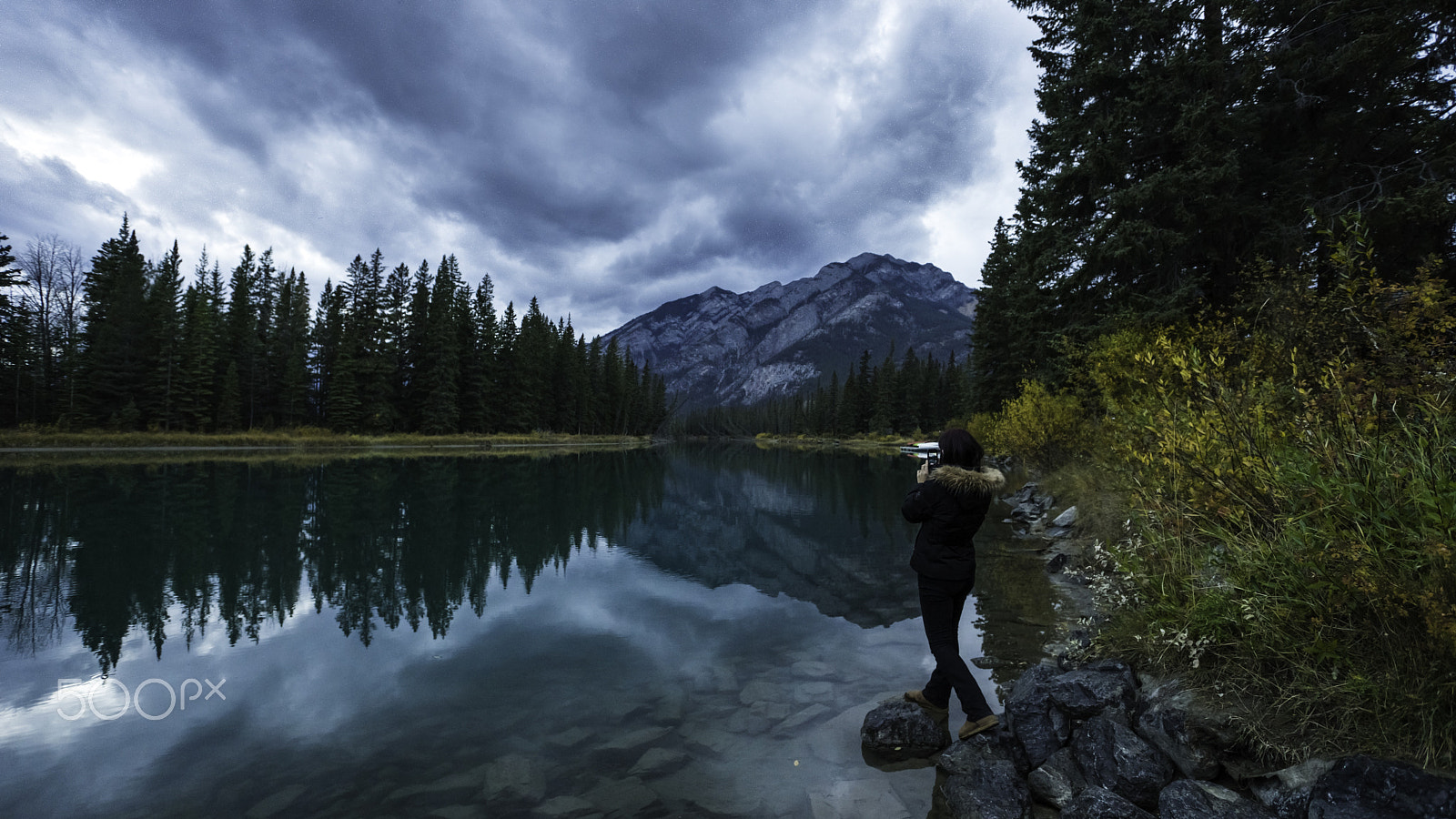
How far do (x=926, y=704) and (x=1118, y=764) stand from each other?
1673mm

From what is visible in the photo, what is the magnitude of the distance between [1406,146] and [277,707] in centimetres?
1968

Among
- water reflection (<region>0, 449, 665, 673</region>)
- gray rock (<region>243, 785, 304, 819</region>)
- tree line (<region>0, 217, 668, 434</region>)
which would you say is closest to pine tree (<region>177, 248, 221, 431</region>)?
tree line (<region>0, 217, 668, 434</region>)

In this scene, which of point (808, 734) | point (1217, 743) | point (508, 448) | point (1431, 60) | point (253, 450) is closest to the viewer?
point (1217, 743)

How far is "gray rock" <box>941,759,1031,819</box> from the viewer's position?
3.59 meters

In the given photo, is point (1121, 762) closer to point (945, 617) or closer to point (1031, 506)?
point (945, 617)

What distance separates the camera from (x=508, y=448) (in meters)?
53.1

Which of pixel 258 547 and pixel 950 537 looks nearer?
pixel 950 537

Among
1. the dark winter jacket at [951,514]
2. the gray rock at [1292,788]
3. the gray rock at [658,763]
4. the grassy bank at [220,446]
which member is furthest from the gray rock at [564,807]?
the grassy bank at [220,446]

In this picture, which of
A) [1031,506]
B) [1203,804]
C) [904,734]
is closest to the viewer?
[1203,804]

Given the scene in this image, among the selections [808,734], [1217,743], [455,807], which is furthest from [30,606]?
[1217,743]

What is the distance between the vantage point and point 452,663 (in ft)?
21.5

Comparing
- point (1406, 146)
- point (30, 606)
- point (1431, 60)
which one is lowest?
point (30, 606)

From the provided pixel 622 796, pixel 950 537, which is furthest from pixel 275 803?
pixel 950 537

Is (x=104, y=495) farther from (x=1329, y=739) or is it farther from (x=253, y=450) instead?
(x=1329, y=739)
